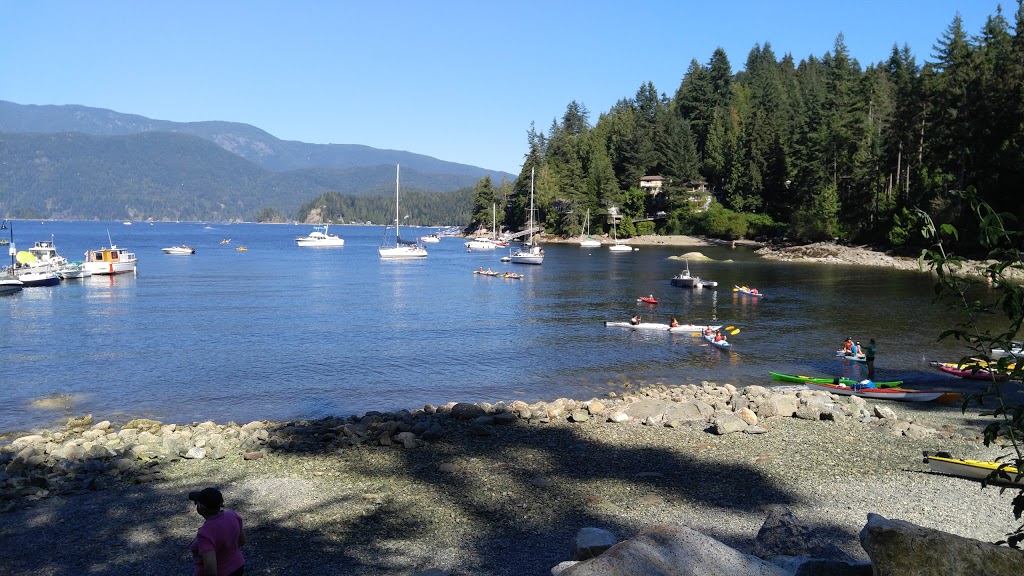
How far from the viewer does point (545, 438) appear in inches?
682

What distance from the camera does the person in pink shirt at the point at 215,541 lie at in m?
7.32

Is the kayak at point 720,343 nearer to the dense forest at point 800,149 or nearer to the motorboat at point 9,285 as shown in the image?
the dense forest at point 800,149

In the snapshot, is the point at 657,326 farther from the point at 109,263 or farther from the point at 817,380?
the point at 109,263

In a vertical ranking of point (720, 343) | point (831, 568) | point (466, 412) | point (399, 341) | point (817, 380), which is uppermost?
point (831, 568)

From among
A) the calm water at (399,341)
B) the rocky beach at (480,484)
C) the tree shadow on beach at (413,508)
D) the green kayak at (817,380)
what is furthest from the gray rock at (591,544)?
the green kayak at (817,380)

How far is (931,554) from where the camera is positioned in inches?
207

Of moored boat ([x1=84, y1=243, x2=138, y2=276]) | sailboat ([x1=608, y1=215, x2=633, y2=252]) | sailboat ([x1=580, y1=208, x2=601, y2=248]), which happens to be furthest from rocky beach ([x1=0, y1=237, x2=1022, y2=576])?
sailboat ([x1=580, y1=208, x2=601, y2=248])

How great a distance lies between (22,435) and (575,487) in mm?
16943

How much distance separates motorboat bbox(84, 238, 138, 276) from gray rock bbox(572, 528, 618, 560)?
253ft

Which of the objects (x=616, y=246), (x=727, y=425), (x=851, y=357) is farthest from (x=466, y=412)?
(x=616, y=246)

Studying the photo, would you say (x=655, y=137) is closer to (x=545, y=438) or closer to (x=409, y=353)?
(x=409, y=353)

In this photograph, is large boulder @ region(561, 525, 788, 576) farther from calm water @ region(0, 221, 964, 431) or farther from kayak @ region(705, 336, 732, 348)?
kayak @ region(705, 336, 732, 348)

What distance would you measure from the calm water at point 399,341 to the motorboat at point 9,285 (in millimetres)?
1054

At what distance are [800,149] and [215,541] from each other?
116 meters
